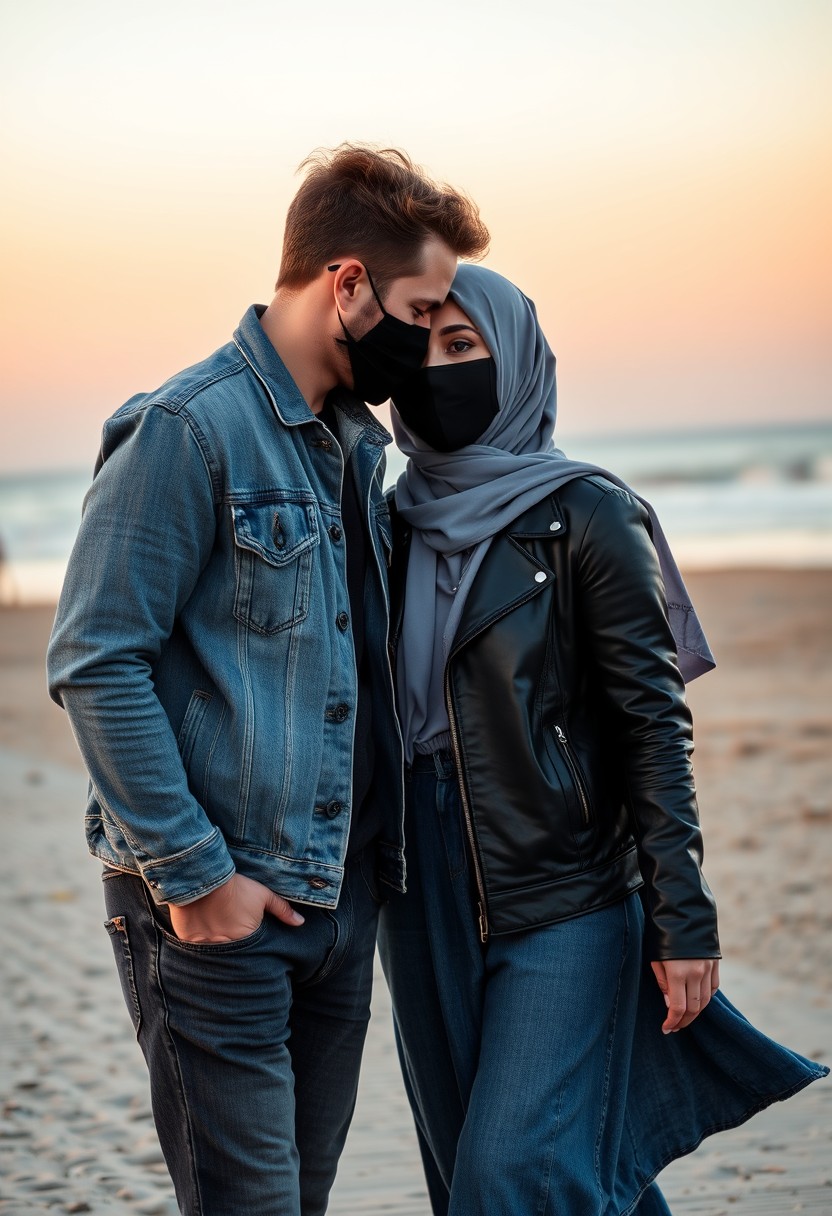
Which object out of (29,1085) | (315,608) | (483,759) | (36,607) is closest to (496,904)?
(483,759)

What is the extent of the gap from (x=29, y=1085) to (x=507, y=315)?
3.56m

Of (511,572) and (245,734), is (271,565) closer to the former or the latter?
(245,734)

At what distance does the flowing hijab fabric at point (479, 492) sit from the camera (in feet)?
8.59

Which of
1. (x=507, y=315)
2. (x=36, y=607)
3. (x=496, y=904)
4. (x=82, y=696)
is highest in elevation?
(x=507, y=315)

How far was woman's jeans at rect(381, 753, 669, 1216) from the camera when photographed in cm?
237

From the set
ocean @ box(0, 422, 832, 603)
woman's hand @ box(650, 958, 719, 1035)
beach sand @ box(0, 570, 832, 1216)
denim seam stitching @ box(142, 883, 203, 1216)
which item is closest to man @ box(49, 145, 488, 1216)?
denim seam stitching @ box(142, 883, 203, 1216)

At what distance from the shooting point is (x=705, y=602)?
55.8 feet

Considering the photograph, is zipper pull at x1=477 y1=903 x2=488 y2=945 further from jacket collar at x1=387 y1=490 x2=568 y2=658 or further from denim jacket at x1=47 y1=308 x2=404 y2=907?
jacket collar at x1=387 y1=490 x2=568 y2=658

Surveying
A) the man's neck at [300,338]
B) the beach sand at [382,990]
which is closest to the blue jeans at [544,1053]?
the man's neck at [300,338]

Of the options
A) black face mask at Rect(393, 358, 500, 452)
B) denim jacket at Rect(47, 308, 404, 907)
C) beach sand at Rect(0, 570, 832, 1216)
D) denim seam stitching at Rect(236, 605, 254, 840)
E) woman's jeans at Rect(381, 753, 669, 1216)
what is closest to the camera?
denim jacket at Rect(47, 308, 404, 907)

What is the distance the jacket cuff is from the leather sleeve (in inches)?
33.8

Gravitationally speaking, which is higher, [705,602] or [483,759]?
[483,759]

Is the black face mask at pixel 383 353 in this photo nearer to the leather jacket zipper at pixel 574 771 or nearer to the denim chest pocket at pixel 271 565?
the denim chest pocket at pixel 271 565

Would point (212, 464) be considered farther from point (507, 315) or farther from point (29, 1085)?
point (29, 1085)
